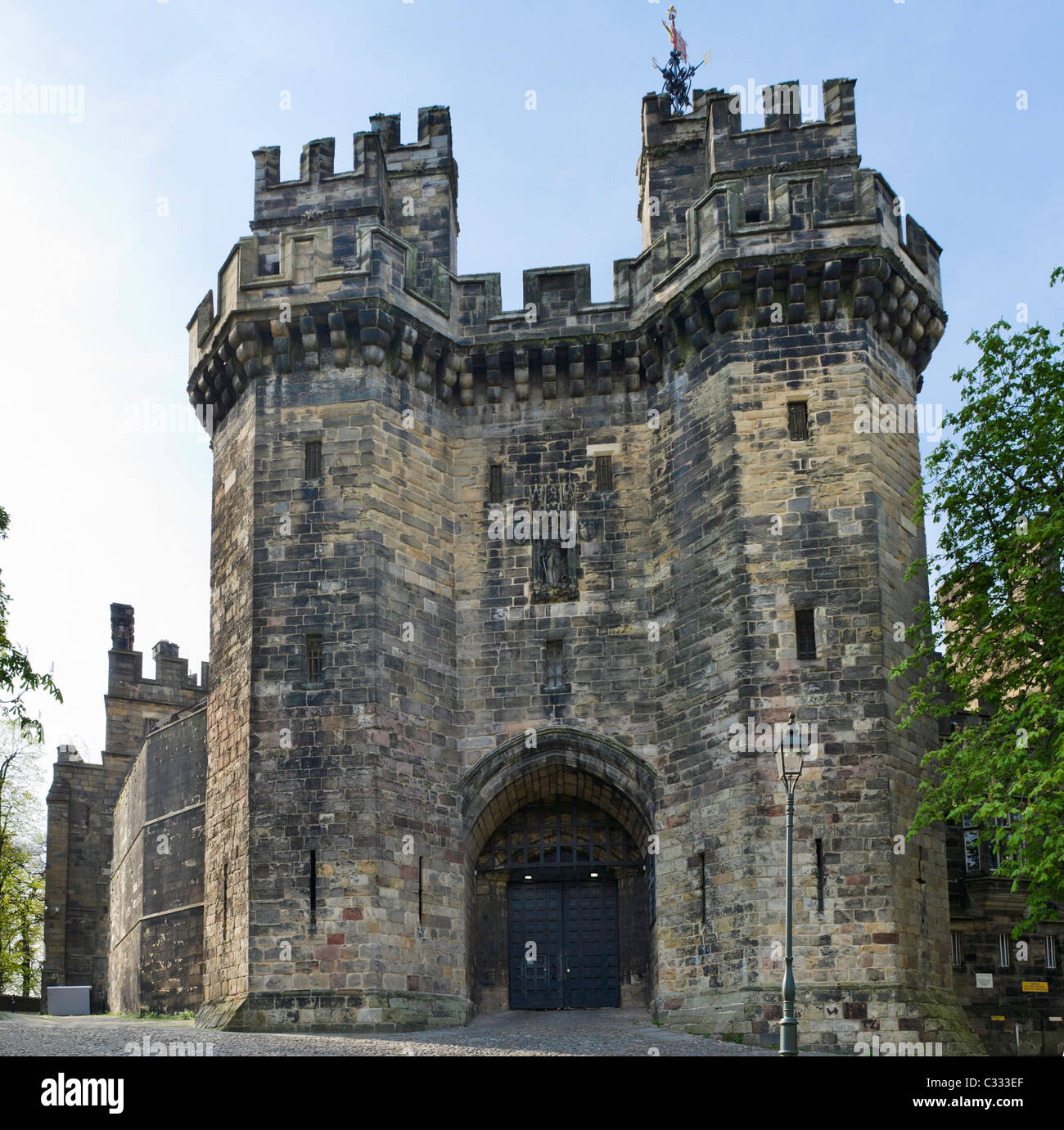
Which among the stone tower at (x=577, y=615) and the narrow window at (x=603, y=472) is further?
the narrow window at (x=603, y=472)

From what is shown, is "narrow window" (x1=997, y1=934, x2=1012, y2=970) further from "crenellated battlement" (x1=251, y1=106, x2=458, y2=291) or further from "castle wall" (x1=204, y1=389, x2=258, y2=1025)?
"crenellated battlement" (x1=251, y1=106, x2=458, y2=291)

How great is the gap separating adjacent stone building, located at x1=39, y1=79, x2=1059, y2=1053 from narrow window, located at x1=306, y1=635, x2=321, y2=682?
41mm

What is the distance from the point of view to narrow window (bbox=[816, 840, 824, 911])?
65.4 feet

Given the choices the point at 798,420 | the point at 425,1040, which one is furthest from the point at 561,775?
the point at 798,420

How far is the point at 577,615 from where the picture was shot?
23609 millimetres

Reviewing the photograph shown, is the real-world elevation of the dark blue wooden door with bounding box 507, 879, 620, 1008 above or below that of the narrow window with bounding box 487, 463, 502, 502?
below

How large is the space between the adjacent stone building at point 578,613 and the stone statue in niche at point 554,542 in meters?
0.06

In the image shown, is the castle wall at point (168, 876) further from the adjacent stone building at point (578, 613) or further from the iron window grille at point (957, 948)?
the iron window grille at point (957, 948)

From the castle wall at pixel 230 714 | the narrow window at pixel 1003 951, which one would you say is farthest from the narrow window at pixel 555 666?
the narrow window at pixel 1003 951

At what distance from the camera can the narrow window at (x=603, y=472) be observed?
24.3m

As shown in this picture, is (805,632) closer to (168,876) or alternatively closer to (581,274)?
(581,274)

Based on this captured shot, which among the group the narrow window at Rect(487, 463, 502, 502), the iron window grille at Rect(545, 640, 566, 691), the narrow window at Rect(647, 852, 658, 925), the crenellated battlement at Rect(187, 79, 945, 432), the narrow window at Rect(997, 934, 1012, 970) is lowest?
the narrow window at Rect(997, 934, 1012, 970)

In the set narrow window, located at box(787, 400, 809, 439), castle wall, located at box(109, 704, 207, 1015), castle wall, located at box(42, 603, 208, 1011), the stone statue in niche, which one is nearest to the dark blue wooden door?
the stone statue in niche
